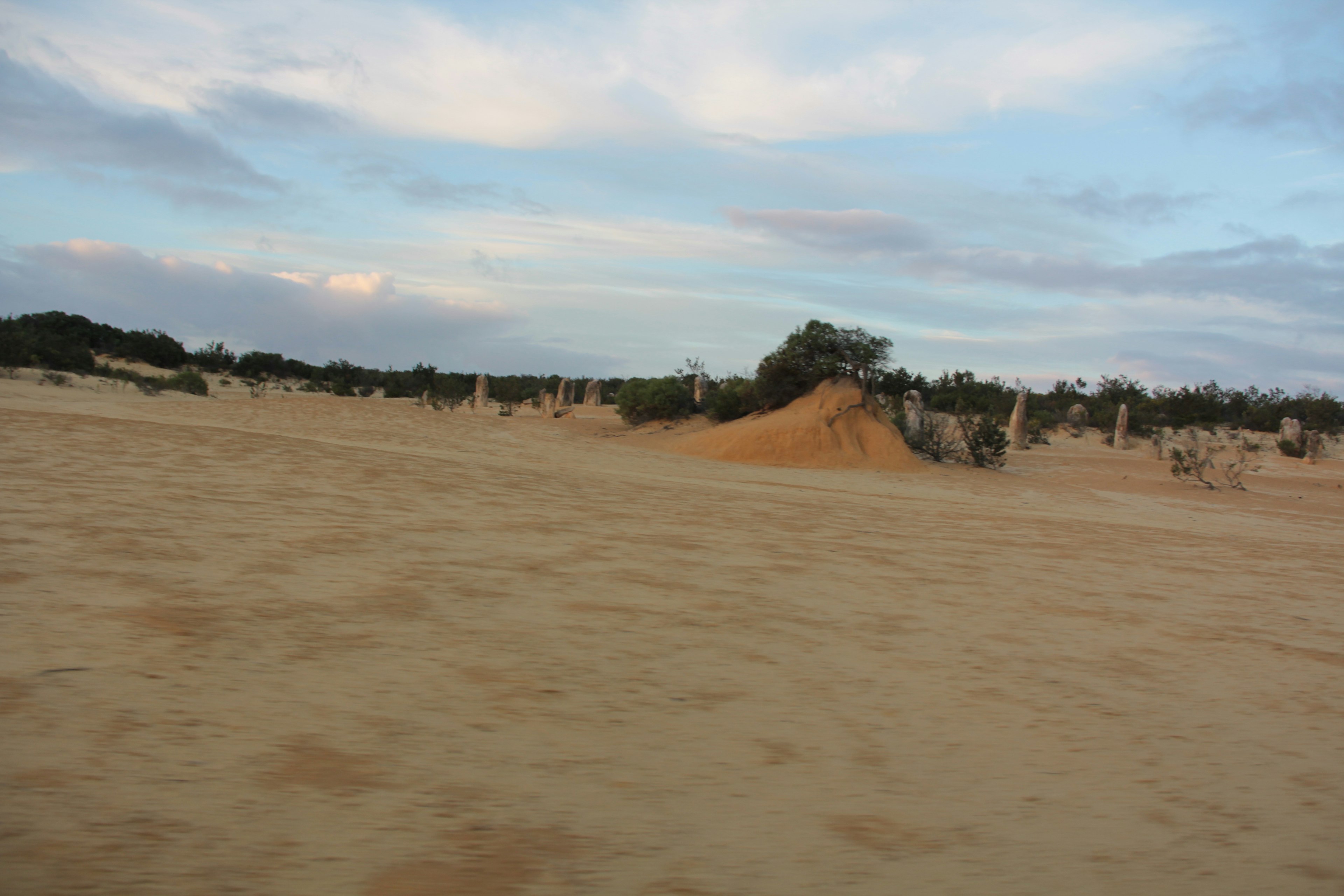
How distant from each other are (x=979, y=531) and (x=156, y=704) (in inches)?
304

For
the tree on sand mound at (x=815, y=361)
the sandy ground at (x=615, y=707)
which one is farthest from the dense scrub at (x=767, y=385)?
the sandy ground at (x=615, y=707)

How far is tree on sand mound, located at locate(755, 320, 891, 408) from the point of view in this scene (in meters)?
19.7

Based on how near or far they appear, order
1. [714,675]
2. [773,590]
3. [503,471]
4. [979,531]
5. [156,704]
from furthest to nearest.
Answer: [503,471]
[979,531]
[773,590]
[714,675]
[156,704]

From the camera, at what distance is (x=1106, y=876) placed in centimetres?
225

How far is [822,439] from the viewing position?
18172mm

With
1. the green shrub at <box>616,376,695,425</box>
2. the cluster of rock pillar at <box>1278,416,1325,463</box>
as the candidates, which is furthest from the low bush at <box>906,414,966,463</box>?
the cluster of rock pillar at <box>1278,416,1325,463</box>

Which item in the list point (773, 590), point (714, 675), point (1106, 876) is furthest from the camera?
point (773, 590)

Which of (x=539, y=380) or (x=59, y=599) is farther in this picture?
(x=539, y=380)

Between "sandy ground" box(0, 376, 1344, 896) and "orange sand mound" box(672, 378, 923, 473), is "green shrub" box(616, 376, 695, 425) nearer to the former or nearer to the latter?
"orange sand mound" box(672, 378, 923, 473)

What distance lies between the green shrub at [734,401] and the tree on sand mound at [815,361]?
571 mm

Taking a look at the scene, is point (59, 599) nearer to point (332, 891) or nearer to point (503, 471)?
point (332, 891)

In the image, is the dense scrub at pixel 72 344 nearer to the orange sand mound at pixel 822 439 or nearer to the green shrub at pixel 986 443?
the orange sand mound at pixel 822 439

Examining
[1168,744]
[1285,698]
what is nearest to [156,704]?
[1168,744]

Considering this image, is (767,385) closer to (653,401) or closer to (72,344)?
(653,401)
